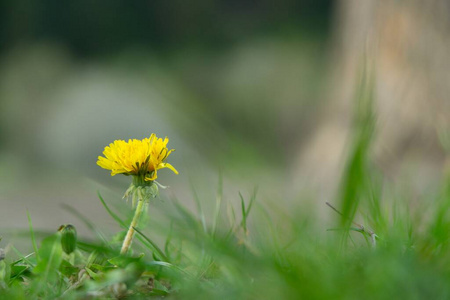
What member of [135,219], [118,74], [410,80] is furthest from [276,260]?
[118,74]

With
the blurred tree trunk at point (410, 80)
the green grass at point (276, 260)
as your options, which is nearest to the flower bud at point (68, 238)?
the green grass at point (276, 260)

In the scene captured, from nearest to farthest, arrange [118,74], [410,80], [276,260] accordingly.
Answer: [276,260]
[410,80]
[118,74]

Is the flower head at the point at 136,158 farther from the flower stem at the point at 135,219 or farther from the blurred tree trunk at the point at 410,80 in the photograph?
the blurred tree trunk at the point at 410,80

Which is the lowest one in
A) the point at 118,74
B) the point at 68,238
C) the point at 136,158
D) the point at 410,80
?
the point at 68,238

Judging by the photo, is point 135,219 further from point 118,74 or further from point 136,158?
point 118,74

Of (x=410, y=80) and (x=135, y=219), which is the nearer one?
(x=135, y=219)

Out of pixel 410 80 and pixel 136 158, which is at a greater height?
pixel 410 80
